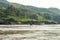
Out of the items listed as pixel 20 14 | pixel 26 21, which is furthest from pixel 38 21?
pixel 20 14

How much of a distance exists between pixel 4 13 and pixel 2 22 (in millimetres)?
19476

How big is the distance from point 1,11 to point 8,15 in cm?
610

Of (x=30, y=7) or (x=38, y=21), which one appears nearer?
(x=38, y=21)

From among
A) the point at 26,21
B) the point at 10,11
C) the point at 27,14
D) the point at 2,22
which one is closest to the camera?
Result: the point at 2,22

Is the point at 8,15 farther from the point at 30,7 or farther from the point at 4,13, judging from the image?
the point at 30,7

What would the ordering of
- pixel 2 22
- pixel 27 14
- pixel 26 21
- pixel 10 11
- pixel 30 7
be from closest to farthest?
pixel 2 22 → pixel 26 21 → pixel 10 11 → pixel 27 14 → pixel 30 7

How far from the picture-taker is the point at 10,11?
122812mm

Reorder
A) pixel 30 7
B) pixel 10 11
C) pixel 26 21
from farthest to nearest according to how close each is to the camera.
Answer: pixel 30 7 → pixel 10 11 → pixel 26 21

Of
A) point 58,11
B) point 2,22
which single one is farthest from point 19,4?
point 2,22

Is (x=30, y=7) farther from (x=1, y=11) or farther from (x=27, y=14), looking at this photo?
(x=1, y=11)

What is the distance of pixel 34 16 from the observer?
125250mm

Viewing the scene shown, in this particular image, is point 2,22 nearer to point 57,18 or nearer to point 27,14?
point 27,14

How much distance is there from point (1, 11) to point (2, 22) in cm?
2446

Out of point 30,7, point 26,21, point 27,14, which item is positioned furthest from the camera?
point 30,7
